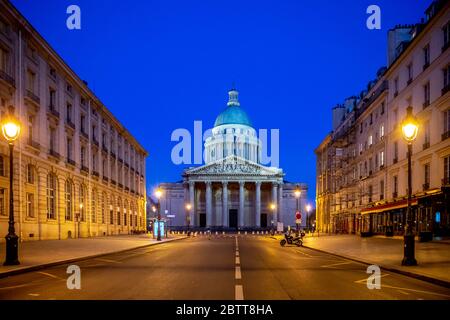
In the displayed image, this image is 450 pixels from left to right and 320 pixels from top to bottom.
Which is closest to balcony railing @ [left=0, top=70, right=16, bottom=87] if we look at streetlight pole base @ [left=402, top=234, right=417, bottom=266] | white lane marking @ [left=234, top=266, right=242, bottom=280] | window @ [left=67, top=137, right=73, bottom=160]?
window @ [left=67, top=137, right=73, bottom=160]

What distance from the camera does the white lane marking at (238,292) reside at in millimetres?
9633

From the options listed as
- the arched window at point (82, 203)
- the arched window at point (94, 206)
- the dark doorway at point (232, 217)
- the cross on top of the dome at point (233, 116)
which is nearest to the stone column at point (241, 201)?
the dark doorway at point (232, 217)

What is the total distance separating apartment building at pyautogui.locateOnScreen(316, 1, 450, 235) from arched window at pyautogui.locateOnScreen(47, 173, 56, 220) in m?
28.3

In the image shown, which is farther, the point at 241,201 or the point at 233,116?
the point at 233,116

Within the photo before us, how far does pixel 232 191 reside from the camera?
123812 mm

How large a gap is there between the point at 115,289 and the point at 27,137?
91.6 ft

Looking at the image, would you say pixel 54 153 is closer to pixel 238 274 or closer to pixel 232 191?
pixel 238 274

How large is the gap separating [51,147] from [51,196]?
4115 millimetres

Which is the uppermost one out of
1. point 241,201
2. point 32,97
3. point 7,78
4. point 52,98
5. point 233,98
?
point 233,98

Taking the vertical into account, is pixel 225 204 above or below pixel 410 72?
below

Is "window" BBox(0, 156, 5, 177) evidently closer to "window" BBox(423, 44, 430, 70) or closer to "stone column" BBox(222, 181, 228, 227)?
"window" BBox(423, 44, 430, 70)

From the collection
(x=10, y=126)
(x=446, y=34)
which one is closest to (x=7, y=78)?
(x=10, y=126)

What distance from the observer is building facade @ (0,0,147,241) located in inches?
1304
